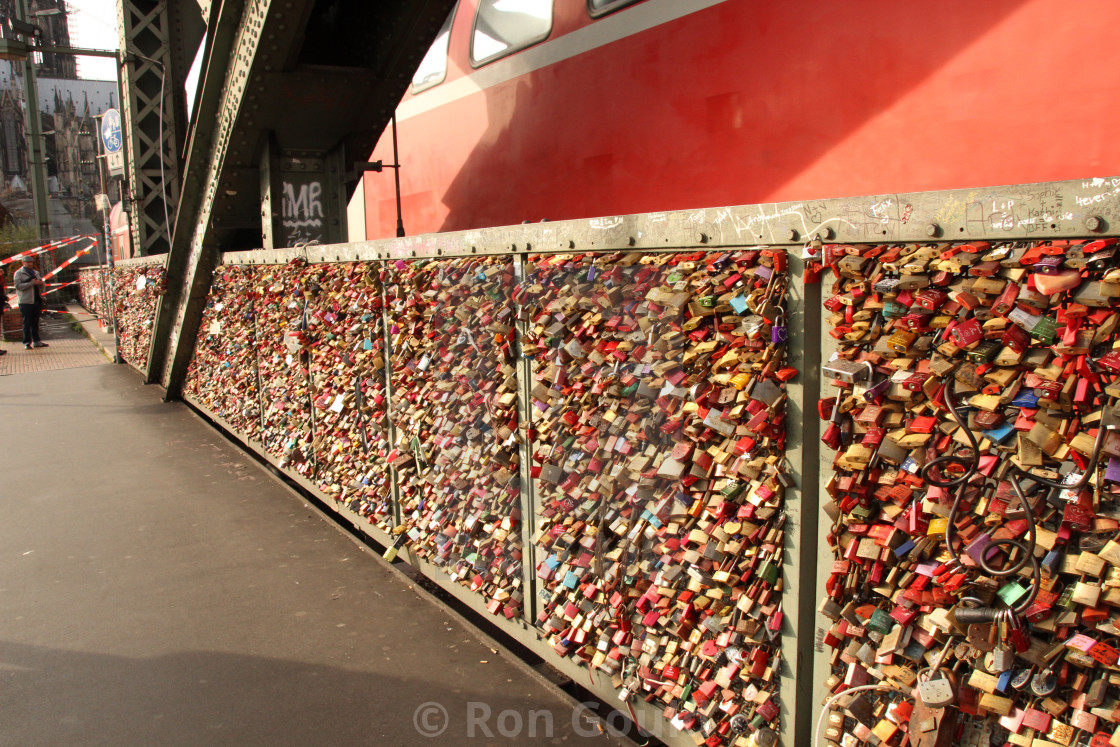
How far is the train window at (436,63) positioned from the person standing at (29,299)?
12.6 meters

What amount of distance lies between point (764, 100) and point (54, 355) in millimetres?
16452

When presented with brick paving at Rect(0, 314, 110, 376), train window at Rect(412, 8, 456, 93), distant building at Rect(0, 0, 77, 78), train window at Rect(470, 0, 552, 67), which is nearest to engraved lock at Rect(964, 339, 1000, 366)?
train window at Rect(470, 0, 552, 67)

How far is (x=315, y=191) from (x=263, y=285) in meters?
1.90

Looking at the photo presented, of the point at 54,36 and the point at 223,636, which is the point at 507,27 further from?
the point at 54,36

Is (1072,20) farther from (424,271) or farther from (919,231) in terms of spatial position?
(424,271)

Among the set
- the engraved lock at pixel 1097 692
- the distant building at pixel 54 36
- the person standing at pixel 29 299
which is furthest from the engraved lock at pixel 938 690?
the distant building at pixel 54 36

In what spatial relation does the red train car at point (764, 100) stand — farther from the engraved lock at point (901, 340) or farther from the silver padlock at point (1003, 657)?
the silver padlock at point (1003, 657)

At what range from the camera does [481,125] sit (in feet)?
23.6

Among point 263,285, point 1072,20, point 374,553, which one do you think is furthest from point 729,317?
point 263,285

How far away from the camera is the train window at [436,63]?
7.88m

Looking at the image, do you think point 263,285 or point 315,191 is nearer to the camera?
point 263,285

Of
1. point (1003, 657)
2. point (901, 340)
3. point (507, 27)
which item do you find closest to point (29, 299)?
point (507, 27)

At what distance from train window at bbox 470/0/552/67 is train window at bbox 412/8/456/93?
64 centimetres

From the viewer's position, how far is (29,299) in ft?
56.6
